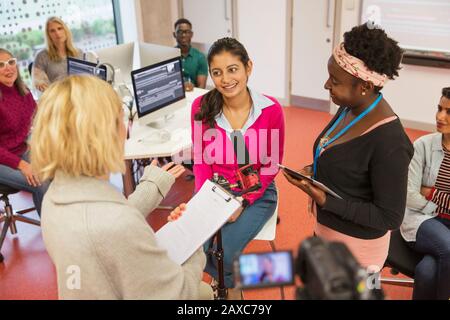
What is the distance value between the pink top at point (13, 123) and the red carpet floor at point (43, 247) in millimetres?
615

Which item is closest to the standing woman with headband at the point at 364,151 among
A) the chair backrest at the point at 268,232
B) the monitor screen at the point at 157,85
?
the chair backrest at the point at 268,232

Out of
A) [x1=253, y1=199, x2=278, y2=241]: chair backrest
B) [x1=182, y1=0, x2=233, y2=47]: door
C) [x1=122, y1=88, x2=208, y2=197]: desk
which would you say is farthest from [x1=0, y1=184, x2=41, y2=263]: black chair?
[x1=182, y1=0, x2=233, y2=47]: door

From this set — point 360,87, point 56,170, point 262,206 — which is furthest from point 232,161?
point 56,170

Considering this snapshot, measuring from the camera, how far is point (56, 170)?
1257 millimetres

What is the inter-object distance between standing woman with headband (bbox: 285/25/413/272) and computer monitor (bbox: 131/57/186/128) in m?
1.53

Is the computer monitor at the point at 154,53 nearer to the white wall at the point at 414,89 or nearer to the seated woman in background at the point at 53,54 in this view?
the seated woman in background at the point at 53,54

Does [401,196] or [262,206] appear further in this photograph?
[262,206]

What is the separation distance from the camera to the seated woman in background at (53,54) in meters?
4.00

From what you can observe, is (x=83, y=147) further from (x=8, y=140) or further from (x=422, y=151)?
(x=8, y=140)

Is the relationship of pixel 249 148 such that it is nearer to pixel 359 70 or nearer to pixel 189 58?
pixel 359 70

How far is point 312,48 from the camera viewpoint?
17.2ft

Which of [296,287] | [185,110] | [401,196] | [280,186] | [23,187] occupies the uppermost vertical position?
[296,287]

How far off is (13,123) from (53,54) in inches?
48.8

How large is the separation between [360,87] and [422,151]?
79cm
